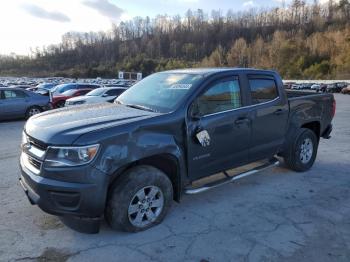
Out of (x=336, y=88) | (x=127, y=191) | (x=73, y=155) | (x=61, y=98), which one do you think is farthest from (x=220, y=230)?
(x=336, y=88)

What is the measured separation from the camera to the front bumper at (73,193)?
341 centimetres

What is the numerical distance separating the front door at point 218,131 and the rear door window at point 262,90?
33cm

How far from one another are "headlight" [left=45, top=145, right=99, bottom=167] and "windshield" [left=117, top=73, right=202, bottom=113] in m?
1.14

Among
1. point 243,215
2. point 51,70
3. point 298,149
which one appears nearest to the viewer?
point 243,215

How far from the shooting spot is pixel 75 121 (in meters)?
3.88

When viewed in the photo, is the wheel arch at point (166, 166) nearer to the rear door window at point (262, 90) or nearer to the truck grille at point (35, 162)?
the truck grille at point (35, 162)

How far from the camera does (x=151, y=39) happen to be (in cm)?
15700

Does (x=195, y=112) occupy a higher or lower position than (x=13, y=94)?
higher

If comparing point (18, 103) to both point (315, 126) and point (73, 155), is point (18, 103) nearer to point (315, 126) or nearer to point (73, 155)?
point (315, 126)

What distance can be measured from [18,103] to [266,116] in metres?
11.8

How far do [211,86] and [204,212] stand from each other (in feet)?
5.39

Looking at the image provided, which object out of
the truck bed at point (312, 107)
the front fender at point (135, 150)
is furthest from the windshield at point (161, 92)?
the truck bed at point (312, 107)

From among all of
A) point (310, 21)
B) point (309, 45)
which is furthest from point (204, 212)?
point (310, 21)

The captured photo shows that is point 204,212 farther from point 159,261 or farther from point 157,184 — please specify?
point 159,261
